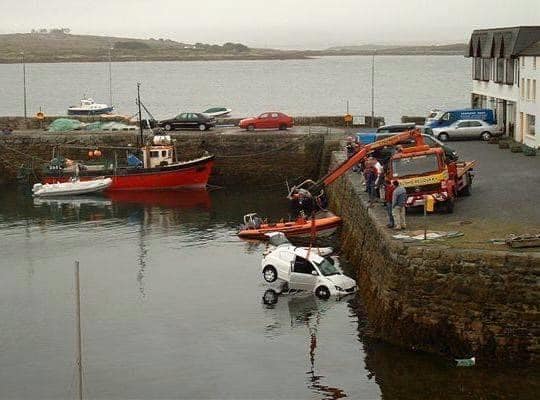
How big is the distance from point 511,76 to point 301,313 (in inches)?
1028

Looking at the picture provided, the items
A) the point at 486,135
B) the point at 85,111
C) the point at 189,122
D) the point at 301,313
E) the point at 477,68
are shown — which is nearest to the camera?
the point at 301,313

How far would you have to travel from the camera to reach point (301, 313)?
28.5m

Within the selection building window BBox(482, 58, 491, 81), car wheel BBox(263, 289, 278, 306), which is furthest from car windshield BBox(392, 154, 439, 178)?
building window BBox(482, 58, 491, 81)

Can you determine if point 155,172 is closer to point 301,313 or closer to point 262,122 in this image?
point 262,122

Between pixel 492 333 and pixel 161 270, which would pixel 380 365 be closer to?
pixel 492 333

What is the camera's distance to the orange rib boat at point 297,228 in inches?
1538

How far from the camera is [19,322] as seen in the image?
28.5 m

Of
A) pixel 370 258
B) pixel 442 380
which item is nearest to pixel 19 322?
pixel 370 258

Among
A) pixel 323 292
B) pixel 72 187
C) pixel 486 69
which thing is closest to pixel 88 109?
pixel 72 187

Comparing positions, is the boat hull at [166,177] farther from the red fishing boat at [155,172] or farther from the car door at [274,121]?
the car door at [274,121]

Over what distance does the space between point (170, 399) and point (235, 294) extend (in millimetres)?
8873

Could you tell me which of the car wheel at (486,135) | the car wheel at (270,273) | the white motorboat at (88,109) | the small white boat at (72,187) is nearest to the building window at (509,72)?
the car wheel at (486,135)

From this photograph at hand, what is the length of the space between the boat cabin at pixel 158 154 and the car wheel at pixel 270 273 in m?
23.0

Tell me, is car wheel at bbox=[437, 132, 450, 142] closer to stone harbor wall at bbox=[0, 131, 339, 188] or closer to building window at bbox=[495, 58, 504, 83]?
building window at bbox=[495, 58, 504, 83]
